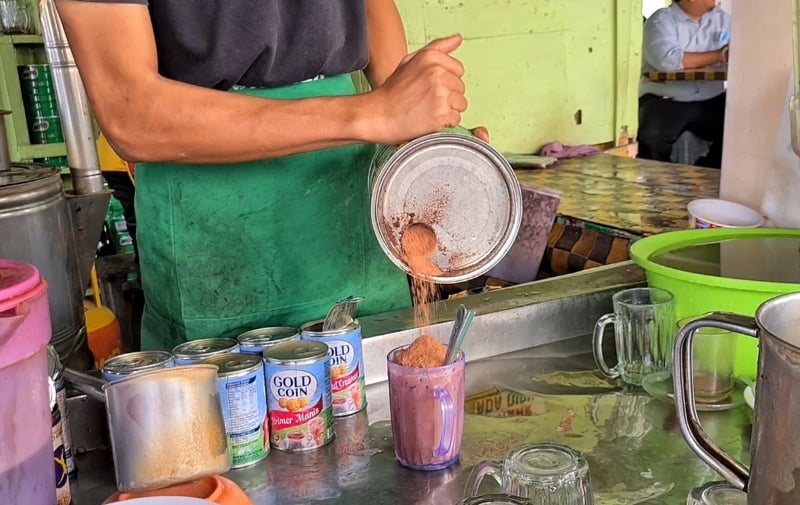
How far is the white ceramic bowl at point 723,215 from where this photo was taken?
1398 millimetres

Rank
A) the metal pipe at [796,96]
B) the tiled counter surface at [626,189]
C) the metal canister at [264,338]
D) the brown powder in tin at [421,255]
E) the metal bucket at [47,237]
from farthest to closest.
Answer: the tiled counter surface at [626,189], the metal bucket at [47,237], the metal pipe at [796,96], the brown powder in tin at [421,255], the metal canister at [264,338]

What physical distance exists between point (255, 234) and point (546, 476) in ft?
2.20

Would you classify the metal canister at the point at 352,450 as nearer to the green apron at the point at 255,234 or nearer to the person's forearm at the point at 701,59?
the green apron at the point at 255,234

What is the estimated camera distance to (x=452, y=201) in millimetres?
1081

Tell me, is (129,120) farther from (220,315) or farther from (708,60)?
(708,60)

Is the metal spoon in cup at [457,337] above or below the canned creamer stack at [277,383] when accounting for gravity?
above

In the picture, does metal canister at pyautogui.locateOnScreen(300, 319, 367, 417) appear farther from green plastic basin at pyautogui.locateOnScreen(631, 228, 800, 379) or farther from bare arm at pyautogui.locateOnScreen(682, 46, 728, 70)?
bare arm at pyautogui.locateOnScreen(682, 46, 728, 70)

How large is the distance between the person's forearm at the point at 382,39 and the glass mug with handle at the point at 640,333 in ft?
2.12

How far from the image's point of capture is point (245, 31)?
116 centimetres

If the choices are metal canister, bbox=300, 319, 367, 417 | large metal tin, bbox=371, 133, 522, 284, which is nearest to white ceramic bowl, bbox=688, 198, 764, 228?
large metal tin, bbox=371, 133, 522, 284

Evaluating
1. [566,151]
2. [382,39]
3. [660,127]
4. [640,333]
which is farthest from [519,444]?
[660,127]

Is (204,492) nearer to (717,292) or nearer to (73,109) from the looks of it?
(717,292)

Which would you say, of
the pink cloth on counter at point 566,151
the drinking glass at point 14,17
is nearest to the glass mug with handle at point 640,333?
the pink cloth on counter at point 566,151

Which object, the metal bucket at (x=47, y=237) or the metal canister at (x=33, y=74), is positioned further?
the metal canister at (x=33, y=74)
